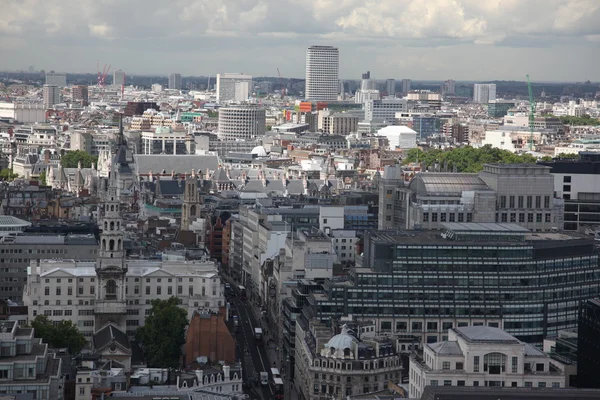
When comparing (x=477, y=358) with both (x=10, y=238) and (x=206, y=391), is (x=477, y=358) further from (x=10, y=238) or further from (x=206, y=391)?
(x=10, y=238)

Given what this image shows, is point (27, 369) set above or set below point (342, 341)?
below

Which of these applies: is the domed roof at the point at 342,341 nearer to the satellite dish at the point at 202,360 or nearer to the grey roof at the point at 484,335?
the grey roof at the point at 484,335

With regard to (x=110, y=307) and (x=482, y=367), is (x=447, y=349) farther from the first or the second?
(x=110, y=307)

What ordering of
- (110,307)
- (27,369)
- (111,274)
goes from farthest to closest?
(111,274) < (110,307) < (27,369)

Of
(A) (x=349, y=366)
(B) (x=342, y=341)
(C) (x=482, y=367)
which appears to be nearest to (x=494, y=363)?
(C) (x=482, y=367)

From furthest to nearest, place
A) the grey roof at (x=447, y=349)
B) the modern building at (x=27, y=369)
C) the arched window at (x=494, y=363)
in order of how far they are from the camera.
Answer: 1. the grey roof at (x=447, y=349)
2. the arched window at (x=494, y=363)
3. the modern building at (x=27, y=369)

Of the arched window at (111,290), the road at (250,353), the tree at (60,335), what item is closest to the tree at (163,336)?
the arched window at (111,290)
